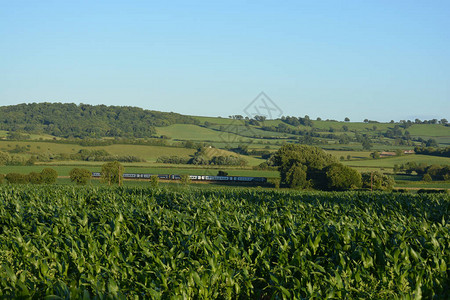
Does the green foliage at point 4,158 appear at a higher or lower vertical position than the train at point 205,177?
higher

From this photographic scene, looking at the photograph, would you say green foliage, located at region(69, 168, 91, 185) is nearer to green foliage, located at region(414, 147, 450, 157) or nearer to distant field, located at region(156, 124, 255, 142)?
distant field, located at region(156, 124, 255, 142)

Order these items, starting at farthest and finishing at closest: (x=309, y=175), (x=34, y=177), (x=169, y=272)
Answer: (x=309, y=175), (x=34, y=177), (x=169, y=272)

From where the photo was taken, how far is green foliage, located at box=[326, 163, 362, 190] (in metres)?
83.2

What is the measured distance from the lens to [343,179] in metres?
83.1

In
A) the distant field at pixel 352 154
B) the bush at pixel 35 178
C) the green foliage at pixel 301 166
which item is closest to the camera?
the bush at pixel 35 178

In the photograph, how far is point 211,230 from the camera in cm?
1080

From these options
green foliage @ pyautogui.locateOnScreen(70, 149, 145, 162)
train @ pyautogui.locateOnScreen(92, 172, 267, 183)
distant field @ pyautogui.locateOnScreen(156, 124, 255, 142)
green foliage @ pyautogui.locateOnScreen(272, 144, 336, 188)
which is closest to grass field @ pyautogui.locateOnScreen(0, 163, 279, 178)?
train @ pyautogui.locateOnScreen(92, 172, 267, 183)

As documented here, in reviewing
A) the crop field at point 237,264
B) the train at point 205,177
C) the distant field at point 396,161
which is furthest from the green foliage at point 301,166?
the crop field at point 237,264

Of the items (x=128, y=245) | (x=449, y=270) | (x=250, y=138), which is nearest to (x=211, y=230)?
(x=128, y=245)

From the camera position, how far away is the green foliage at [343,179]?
273 ft

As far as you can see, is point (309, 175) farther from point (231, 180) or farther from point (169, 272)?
point (169, 272)

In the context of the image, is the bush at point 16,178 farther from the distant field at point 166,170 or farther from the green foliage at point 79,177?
the distant field at point 166,170

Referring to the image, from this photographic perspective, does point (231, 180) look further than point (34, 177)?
Yes

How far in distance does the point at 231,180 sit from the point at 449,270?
88068 mm
